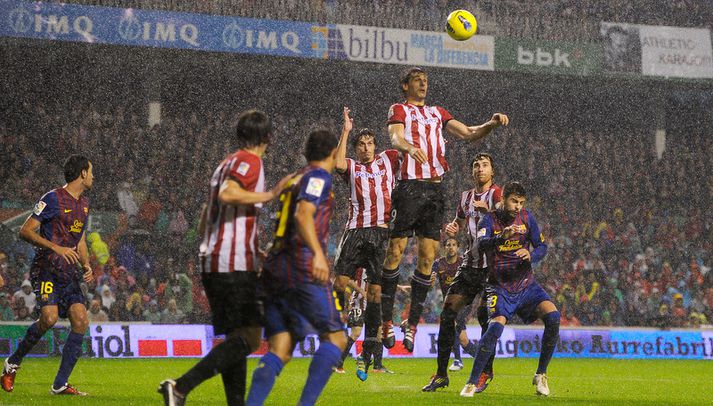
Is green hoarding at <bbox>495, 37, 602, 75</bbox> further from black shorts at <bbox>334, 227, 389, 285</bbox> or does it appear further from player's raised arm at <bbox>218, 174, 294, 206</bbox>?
player's raised arm at <bbox>218, 174, 294, 206</bbox>

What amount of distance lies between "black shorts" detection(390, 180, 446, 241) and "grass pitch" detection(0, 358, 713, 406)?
5.27ft

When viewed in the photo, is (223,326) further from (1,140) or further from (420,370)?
(1,140)

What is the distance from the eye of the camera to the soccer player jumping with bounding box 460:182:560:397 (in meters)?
9.59

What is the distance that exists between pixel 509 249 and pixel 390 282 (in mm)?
1291

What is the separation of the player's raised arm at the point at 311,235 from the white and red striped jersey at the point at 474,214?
445 centimetres

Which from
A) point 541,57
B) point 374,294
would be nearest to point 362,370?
point 374,294

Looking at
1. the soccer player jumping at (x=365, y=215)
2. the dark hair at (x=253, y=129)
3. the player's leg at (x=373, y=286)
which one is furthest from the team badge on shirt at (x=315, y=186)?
the soccer player jumping at (x=365, y=215)

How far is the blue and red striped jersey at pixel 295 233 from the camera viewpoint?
19.6 feet

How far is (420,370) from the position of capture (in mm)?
14938

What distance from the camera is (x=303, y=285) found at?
19.6 feet

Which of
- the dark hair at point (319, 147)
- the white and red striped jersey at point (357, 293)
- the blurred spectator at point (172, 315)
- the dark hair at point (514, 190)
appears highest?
the dark hair at point (319, 147)

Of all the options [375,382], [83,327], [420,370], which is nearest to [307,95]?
[420,370]

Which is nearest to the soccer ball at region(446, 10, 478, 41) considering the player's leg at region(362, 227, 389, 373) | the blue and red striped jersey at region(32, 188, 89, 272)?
the player's leg at region(362, 227, 389, 373)

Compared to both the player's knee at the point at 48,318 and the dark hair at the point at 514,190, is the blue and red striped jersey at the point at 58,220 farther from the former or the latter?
the dark hair at the point at 514,190
